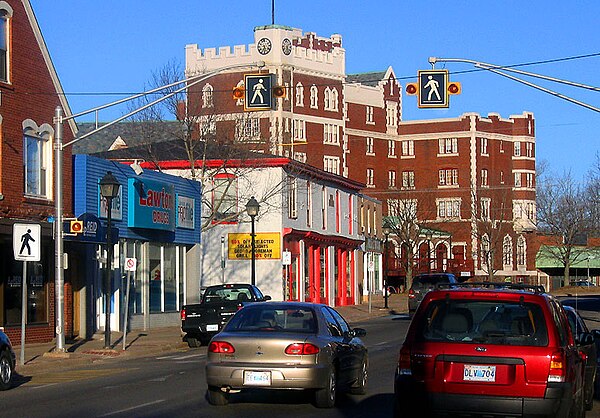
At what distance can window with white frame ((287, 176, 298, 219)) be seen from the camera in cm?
5172

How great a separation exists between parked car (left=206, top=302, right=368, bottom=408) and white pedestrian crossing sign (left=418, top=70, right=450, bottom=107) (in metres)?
11.8

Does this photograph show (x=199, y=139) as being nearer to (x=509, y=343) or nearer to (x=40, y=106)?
(x=40, y=106)

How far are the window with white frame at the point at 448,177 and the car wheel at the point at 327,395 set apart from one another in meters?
93.9

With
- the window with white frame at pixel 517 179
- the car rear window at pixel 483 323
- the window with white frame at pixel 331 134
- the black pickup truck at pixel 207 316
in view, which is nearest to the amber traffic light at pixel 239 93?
the black pickup truck at pixel 207 316

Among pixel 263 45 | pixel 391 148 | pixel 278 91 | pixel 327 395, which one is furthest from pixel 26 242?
pixel 391 148

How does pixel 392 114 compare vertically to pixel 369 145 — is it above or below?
above

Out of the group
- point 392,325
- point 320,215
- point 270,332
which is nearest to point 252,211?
point 392,325

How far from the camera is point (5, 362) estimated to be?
18.7 m

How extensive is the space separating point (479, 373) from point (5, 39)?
2229 cm

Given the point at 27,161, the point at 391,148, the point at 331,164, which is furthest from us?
the point at 391,148

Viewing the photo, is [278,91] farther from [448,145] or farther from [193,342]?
[448,145]

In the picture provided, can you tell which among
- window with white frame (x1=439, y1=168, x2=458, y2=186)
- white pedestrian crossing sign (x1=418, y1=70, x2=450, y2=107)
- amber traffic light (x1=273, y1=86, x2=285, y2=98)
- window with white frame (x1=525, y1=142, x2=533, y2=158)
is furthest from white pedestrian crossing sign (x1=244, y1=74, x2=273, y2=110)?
window with white frame (x1=525, y1=142, x2=533, y2=158)

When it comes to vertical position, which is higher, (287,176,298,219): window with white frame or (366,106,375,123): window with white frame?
(366,106,375,123): window with white frame

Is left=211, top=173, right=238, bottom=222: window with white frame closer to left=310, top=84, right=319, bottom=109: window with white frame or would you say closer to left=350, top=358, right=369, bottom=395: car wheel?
left=350, top=358, right=369, bottom=395: car wheel
